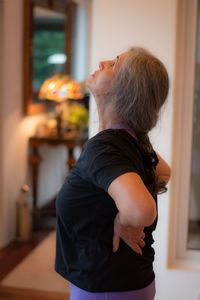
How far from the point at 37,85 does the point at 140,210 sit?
3872 mm

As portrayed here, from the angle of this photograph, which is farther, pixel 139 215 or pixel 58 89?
pixel 58 89

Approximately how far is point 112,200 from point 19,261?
262cm

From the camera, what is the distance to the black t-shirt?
1235 millimetres

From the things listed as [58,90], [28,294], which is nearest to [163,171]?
[28,294]

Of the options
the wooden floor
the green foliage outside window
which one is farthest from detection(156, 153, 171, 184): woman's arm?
the green foliage outside window

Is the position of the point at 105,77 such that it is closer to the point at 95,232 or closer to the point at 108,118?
the point at 108,118

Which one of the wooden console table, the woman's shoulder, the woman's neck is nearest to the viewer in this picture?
the woman's shoulder

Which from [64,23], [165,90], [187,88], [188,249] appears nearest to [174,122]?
[187,88]

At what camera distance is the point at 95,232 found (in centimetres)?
126

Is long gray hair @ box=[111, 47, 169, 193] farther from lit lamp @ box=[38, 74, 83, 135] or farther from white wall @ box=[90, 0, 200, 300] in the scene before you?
lit lamp @ box=[38, 74, 83, 135]

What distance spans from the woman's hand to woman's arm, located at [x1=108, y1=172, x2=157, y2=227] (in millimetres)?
131

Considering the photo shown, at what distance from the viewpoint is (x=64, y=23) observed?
550 cm

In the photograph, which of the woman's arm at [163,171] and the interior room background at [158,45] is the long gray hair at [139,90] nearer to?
the woman's arm at [163,171]

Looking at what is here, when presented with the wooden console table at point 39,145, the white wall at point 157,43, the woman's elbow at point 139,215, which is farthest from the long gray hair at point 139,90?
the wooden console table at point 39,145
